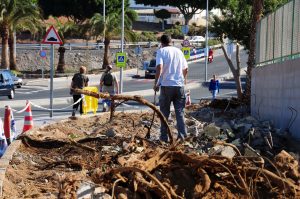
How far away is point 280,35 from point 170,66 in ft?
13.3

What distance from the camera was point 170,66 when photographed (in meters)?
10.6

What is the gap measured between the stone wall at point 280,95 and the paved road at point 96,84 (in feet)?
30.3

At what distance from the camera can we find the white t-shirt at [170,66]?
34.9 ft

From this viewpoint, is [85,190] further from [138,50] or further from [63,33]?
[138,50]

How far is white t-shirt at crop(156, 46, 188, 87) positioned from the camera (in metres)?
10.6

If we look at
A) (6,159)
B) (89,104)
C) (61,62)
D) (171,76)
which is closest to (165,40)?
(171,76)

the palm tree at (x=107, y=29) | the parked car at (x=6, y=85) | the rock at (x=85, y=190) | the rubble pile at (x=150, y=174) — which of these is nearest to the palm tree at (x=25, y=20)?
the palm tree at (x=107, y=29)

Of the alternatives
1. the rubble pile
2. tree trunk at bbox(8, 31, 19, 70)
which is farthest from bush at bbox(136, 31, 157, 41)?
the rubble pile

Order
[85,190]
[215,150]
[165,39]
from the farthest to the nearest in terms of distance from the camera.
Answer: [165,39] → [215,150] → [85,190]

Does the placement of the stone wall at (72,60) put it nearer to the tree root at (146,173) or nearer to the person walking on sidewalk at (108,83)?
the person walking on sidewalk at (108,83)

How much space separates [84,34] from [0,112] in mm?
40715

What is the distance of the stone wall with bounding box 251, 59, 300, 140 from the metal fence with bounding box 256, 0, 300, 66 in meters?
0.29

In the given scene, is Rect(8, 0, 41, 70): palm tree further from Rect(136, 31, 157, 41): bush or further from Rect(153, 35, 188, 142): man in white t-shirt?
Rect(153, 35, 188, 142): man in white t-shirt

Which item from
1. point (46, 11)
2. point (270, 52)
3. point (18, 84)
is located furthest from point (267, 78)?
point (46, 11)
